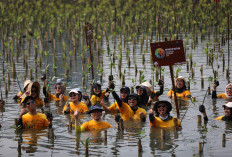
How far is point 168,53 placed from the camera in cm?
1492

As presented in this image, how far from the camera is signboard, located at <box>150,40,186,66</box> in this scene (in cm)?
1488

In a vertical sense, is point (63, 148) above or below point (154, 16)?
below

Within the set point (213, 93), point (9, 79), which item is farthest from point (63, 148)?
point (9, 79)

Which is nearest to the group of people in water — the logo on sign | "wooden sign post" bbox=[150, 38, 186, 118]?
"wooden sign post" bbox=[150, 38, 186, 118]

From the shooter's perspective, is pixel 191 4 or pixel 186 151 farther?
pixel 191 4

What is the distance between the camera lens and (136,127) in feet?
50.0

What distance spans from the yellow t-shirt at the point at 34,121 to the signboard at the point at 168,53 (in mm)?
3228

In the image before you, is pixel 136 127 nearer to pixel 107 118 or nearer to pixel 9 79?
pixel 107 118

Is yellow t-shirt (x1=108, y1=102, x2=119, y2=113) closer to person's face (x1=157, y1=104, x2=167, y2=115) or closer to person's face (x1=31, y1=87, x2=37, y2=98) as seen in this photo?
person's face (x1=31, y1=87, x2=37, y2=98)

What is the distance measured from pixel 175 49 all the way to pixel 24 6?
24.6 m

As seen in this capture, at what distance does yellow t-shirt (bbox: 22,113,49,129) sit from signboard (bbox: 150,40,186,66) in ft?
10.6

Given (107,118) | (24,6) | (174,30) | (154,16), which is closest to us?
(107,118)

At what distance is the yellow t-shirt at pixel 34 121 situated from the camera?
14.4 metres

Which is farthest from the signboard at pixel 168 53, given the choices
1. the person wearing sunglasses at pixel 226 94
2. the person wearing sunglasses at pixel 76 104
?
the person wearing sunglasses at pixel 226 94
